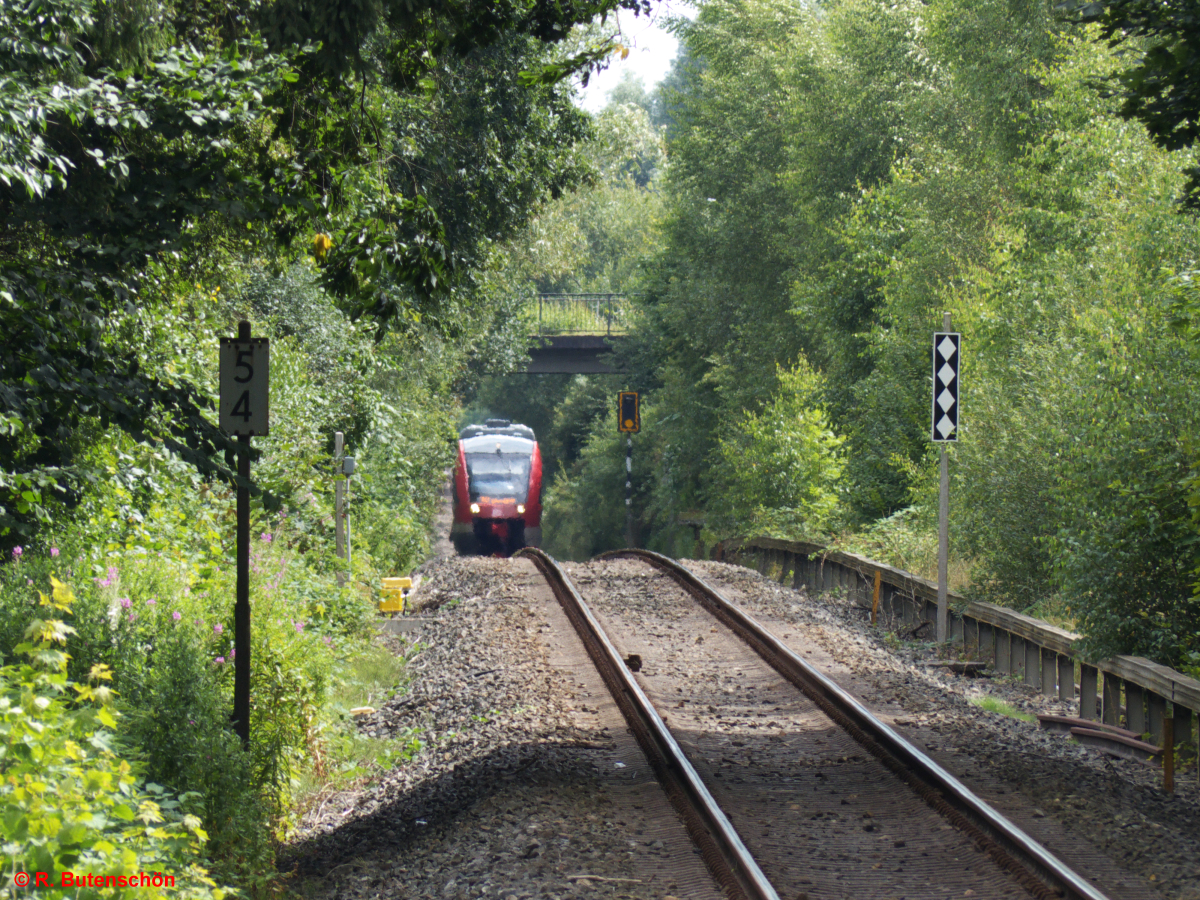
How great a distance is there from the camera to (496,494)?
2989 cm

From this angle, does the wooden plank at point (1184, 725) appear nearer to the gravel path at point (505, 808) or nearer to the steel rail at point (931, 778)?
the steel rail at point (931, 778)

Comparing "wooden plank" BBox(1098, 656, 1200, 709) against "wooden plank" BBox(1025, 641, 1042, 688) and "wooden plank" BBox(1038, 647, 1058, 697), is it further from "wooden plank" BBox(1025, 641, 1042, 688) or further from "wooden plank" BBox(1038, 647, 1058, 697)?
"wooden plank" BBox(1025, 641, 1042, 688)

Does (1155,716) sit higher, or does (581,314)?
(581,314)

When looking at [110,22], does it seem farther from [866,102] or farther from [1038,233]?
[866,102]

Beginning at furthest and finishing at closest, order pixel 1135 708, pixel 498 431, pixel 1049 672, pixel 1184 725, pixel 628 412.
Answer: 1. pixel 628 412
2. pixel 498 431
3. pixel 1049 672
4. pixel 1135 708
5. pixel 1184 725

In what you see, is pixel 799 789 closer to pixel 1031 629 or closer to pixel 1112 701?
pixel 1112 701

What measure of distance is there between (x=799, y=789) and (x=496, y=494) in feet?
75.9

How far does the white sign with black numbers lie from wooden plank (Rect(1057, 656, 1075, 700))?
7.09m

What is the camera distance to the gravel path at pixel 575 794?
5.76 m

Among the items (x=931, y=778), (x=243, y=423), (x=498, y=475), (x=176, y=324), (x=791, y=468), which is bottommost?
(x=931, y=778)

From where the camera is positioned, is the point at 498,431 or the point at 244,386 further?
the point at 498,431

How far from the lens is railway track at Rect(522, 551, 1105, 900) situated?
5615 mm

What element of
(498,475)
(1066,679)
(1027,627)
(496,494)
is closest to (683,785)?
(1066,679)

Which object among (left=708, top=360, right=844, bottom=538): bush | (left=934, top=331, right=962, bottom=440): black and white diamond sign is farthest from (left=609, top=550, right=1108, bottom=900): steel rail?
(left=708, top=360, right=844, bottom=538): bush
